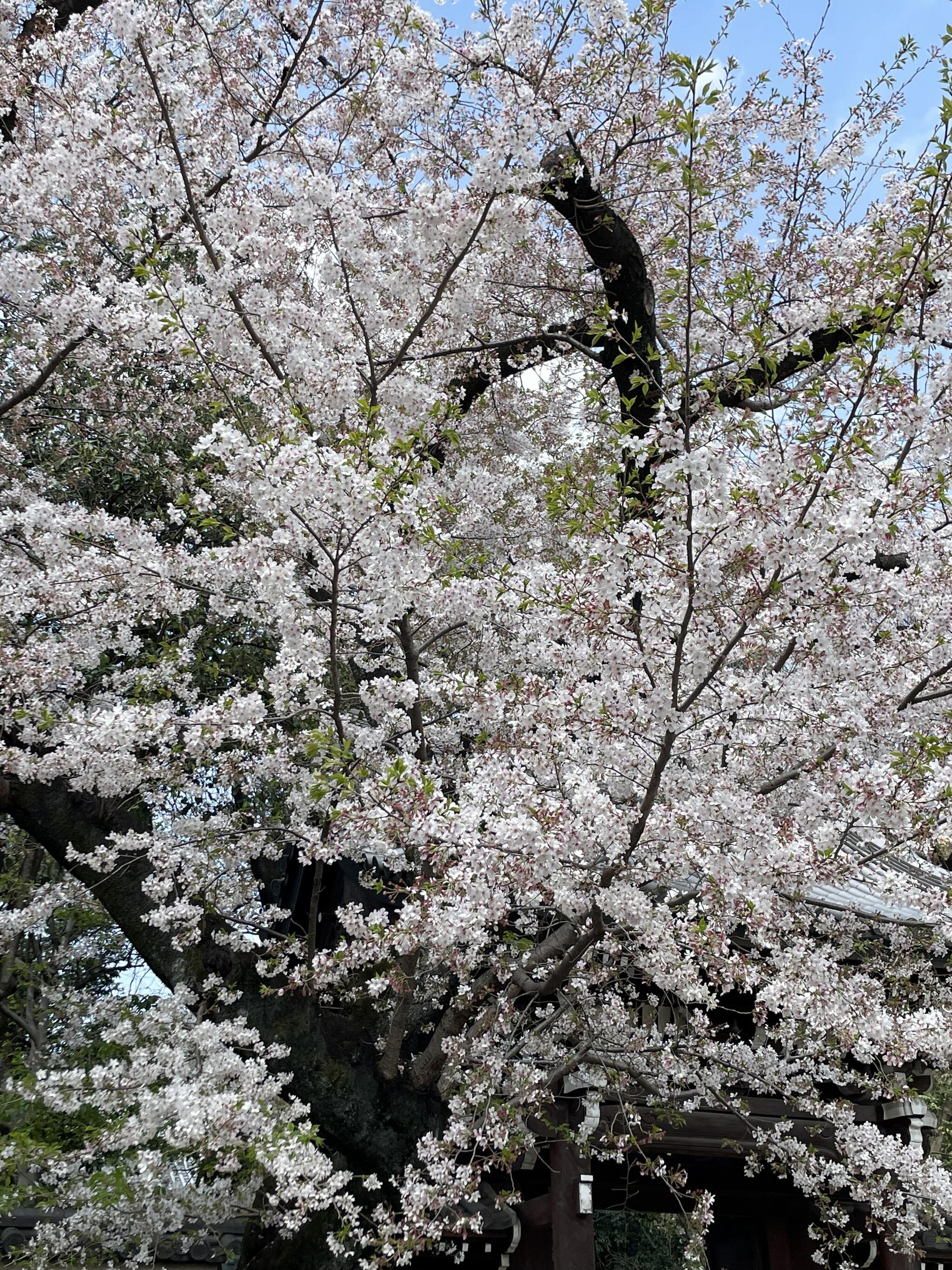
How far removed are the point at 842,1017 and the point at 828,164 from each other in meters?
7.20

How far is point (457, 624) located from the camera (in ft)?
21.8

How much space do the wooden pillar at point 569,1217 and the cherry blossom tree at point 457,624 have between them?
712 mm

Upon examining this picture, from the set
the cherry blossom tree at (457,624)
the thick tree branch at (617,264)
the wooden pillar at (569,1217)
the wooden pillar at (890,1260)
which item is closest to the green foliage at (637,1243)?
the wooden pillar at (890,1260)

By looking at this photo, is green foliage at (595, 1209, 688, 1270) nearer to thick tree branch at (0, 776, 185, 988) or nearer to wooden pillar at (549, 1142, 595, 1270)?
wooden pillar at (549, 1142, 595, 1270)

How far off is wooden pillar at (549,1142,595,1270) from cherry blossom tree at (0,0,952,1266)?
71 centimetres

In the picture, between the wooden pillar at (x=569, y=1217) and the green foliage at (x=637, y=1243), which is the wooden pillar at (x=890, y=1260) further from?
the green foliage at (x=637, y=1243)

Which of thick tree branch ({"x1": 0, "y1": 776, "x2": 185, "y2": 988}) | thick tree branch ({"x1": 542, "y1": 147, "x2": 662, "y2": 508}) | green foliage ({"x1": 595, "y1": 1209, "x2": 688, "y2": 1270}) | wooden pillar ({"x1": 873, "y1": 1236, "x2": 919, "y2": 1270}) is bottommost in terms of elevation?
green foliage ({"x1": 595, "y1": 1209, "x2": 688, "y2": 1270})

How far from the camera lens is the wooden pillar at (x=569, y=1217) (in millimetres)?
6094

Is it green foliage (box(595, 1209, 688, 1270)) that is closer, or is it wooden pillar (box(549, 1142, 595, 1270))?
wooden pillar (box(549, 1142, 595, 1270))

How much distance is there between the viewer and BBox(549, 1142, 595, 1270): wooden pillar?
609 cm

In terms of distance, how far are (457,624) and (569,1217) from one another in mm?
4005

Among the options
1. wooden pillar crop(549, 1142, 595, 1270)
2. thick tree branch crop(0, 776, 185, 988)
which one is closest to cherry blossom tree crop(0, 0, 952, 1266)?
thick tree branch crop(0, 776, 185, 988)

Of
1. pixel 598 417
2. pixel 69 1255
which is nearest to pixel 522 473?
pixel 598 417

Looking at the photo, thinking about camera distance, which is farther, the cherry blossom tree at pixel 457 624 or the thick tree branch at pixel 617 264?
the thick tree branch at pixel 617 264
